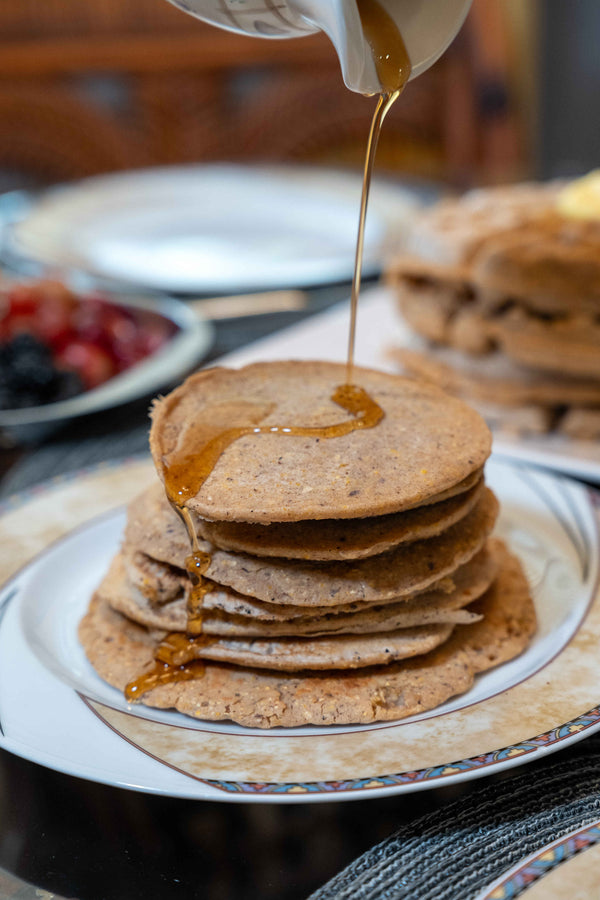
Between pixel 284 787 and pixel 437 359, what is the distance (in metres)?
1.27

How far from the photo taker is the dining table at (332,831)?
80cm

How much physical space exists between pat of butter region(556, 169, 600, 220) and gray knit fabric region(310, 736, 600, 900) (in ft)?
4.02

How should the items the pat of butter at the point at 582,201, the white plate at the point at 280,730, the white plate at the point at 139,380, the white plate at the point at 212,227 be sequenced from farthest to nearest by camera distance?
the white plate at the point at 212,227, the pat of butter at the point at 582,201, the white plate at the point at 139,380, the white plate at the point at 280,730

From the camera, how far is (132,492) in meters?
1.42

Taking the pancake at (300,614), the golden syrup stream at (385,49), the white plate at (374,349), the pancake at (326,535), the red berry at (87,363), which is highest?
the golden syrup stream at (385,49)

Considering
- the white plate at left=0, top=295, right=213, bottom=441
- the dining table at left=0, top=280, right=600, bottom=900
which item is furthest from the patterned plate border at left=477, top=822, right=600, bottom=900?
the white plate at left=0, top=295, right=213, bottom=441

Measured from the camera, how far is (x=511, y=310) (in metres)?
1.75

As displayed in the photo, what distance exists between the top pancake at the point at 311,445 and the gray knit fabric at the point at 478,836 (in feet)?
0.97

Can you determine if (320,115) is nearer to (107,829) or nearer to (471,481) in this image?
(471,481)

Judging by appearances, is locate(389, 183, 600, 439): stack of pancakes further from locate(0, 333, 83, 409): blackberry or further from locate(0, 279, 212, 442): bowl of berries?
locate(0, 333, 83, 409): blackberry

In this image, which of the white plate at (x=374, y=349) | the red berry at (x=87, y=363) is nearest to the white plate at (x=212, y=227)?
the white plate at (x=374, y=349)

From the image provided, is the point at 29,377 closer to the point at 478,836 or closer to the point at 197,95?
the point at 478,836

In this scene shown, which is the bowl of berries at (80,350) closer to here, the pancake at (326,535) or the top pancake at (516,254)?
the top pancake at (516,254)

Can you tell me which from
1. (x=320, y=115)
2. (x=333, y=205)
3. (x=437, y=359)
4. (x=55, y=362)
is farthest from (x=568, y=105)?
(x=55, y=362)
